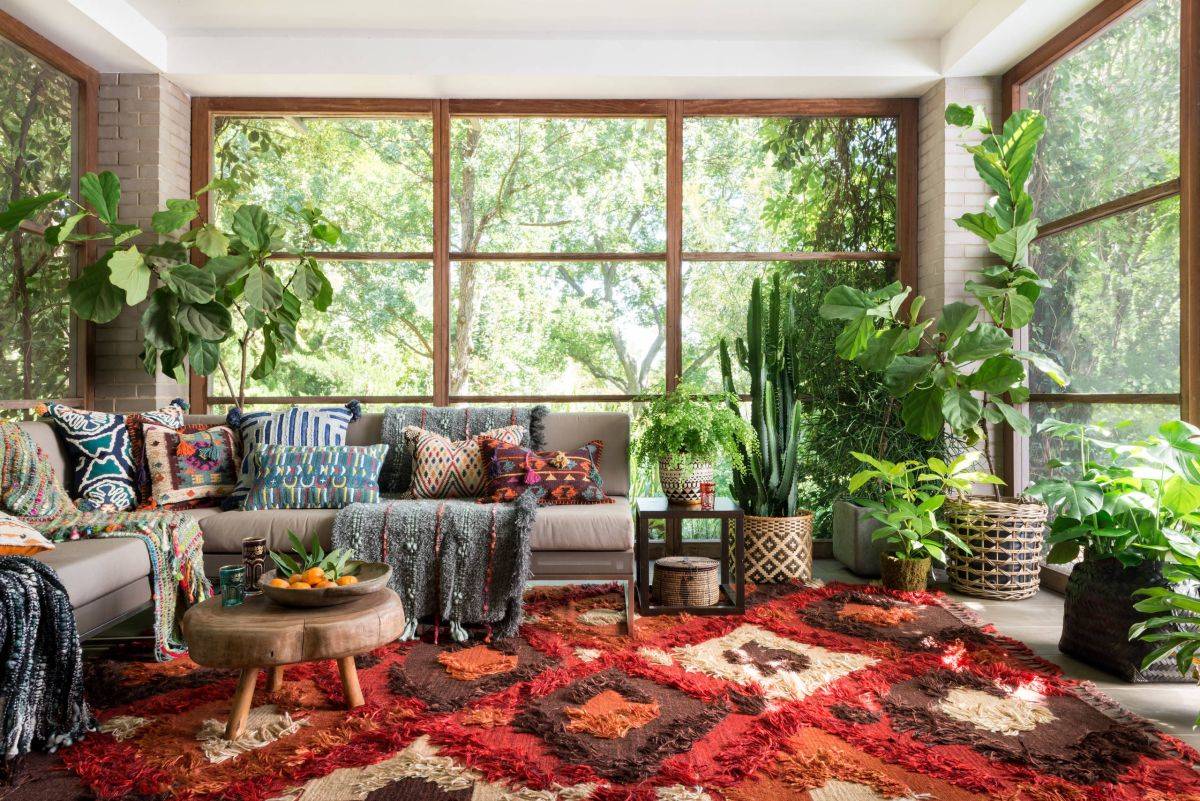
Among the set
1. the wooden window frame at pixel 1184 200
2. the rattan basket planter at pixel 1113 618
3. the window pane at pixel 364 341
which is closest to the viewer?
the rattan basket planter at pixel 1113 618

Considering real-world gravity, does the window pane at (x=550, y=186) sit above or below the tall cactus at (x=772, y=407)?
above

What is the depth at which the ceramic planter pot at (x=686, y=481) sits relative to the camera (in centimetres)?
373

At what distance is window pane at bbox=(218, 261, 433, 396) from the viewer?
15.4 feet

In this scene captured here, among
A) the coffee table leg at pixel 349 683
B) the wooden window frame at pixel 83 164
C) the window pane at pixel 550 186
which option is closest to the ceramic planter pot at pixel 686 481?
the window pane at pixel 550 186

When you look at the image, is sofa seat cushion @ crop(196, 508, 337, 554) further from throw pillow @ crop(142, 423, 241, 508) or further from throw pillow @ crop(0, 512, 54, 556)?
throw pillow @ crop(0, 512, 54, 556)

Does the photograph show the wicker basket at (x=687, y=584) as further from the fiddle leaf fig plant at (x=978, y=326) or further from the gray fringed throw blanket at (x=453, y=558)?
the fiddle leaf fig plant at (x=978, y=326)

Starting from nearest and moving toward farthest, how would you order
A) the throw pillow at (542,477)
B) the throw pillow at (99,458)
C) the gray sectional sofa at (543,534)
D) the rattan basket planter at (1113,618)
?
1. the rattan basket planter at (1113,618)
2. the gray sectional sofa at (543,534)
3. the throw pillow at (99,458)
4. the throw pillow at (542,477)

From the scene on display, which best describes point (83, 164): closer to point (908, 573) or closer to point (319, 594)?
point (319, 594)

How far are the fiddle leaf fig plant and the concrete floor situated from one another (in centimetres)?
76

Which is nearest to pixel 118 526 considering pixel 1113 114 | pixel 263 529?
pixel 263 529

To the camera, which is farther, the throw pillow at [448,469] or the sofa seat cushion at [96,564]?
the throw pillow at [448,469]

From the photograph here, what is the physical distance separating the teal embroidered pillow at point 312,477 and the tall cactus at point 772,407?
1.98 meters

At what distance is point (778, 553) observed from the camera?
4.12 m

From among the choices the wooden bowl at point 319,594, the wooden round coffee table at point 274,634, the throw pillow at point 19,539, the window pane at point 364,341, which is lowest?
the wooden round coffee table at point 274,634
